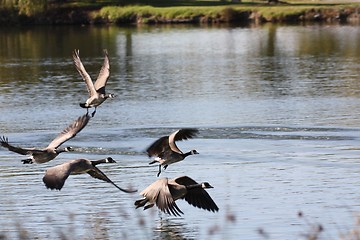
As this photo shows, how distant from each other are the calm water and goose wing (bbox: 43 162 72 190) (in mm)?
914

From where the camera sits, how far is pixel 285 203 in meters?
17.7

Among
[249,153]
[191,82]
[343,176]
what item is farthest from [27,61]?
[343,176]

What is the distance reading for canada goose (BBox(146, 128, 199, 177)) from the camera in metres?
16.5

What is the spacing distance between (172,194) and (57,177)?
5.55 ft

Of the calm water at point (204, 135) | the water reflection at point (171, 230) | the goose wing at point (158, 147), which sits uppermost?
Result: the goose wing at point (158, 147)

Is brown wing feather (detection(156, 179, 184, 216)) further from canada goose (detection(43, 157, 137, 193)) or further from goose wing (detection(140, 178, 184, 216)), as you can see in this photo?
canada goose (detection(43, 157, 137, 193))

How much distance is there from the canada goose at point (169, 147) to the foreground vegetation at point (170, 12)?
56601 mm

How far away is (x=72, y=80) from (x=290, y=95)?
36.0 ft

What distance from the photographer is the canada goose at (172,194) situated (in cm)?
1429

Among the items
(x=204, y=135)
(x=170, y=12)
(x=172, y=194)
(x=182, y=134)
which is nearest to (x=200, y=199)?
(x=172, y=194)

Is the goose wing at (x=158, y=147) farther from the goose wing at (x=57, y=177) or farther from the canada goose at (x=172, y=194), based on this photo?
the goose wing at (x=57, y=177)

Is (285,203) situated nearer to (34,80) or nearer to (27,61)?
(34,80)

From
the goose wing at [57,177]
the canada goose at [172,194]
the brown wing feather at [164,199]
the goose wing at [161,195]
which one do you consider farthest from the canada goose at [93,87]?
the brown wing feather at [164,199]

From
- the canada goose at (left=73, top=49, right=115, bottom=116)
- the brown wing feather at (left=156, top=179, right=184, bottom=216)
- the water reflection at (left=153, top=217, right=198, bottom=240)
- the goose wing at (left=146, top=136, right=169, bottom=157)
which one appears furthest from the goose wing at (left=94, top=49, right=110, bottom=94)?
the brown wing feather at (left=156, top=179, right=184, bottom=216)
